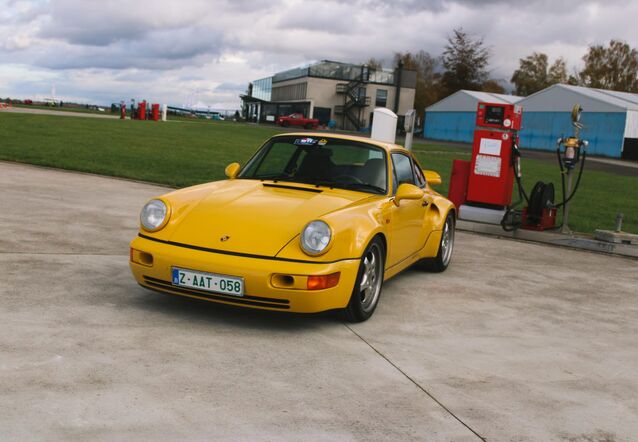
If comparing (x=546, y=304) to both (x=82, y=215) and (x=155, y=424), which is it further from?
(x=82, y=215)

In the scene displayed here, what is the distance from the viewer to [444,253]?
7.46m

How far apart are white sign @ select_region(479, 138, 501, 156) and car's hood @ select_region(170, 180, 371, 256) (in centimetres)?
585

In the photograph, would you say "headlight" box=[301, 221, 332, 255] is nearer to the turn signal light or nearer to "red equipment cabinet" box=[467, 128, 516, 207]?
the turn signal light

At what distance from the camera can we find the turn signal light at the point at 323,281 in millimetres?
4629

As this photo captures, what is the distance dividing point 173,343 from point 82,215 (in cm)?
489

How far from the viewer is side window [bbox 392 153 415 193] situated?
6.27 m

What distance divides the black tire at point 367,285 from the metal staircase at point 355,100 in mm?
72958

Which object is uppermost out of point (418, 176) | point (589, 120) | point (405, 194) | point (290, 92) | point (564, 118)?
point (290, 92)

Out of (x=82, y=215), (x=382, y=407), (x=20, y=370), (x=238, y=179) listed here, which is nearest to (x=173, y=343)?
(x=20, y=370)

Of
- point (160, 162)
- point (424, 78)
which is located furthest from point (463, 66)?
point (160, 162)

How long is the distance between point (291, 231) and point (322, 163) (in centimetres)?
137

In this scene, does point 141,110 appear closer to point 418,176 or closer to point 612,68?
point 418,176

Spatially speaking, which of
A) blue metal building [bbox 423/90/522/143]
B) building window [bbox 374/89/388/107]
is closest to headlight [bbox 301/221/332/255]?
blue metal building [bbox 423/90/522/143]

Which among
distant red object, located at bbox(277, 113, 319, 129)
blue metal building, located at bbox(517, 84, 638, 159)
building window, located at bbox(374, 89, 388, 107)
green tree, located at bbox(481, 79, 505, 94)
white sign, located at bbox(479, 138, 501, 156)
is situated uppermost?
green tree, located at bbox(481, 79, 505, 94)
